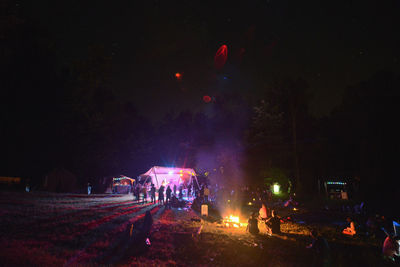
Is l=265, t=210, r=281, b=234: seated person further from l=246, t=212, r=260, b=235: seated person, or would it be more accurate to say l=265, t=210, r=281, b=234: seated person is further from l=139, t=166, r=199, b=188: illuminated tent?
l=139, t=166, r=199, b=188: illuminated tent

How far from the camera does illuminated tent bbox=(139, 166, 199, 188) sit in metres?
26.6

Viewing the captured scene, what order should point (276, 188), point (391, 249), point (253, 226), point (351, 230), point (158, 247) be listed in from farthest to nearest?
point (276, 188)
point (351, 230)
point (253, 226)
point (158, 247)
point (391, 249)

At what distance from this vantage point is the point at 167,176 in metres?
28.9

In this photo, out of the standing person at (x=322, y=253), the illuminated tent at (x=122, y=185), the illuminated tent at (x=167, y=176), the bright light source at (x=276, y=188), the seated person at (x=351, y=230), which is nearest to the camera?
the standing person at (x=322, y=253)

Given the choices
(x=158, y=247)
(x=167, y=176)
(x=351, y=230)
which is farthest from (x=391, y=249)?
(x=167, y=176)

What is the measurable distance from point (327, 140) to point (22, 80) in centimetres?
4187

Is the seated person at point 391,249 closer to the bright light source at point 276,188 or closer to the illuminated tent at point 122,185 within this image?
the bright light source at point 276,188

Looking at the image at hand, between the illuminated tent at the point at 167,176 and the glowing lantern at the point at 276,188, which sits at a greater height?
the illuminated tent at the point at 167,176

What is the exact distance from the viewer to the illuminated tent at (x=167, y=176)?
26562 millimetres

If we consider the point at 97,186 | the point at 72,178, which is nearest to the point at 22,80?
the point at 72,178

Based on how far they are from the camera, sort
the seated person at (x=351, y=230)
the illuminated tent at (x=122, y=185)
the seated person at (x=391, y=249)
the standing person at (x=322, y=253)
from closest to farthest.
Result: 1. the standing person at (x=322, y=253)
2. the seated person at (x=391, y=249)
3. the seated person at (x=351, y=230)
4. the illuminated tent at (x=122, y=185)

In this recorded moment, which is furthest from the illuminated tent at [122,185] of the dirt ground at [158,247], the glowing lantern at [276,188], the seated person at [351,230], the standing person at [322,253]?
the standing person at [322,253]

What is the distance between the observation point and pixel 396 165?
2186 centimetres

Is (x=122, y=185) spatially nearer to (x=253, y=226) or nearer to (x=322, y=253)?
(x=253, y=226)
